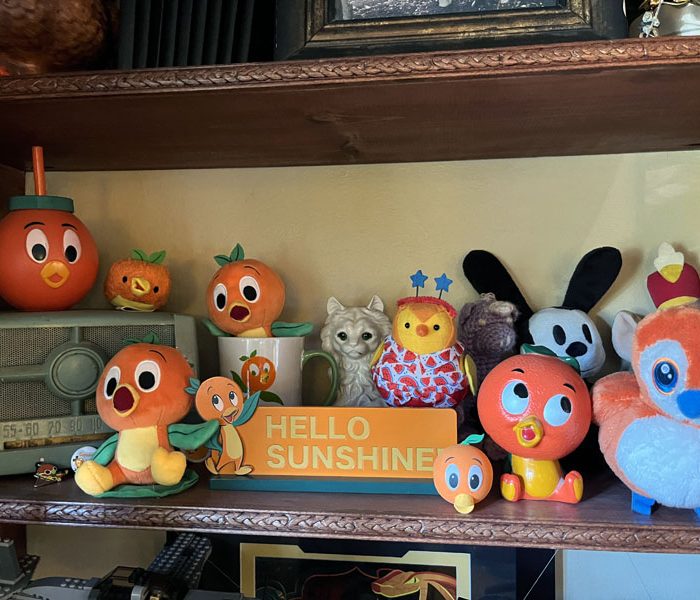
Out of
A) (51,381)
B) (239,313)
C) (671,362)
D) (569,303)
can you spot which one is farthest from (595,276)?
(51,381)

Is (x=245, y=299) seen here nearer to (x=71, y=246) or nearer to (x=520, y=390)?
(x=71, y=246)

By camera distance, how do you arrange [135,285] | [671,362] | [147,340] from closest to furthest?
1. [671,362]
2. [147,340]
3. [135,285]

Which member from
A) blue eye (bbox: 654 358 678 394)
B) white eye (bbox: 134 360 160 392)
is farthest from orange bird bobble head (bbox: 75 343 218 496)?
blue eye (bbox: 654 358 678 394)

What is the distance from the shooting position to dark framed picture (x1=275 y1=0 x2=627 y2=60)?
0.62m

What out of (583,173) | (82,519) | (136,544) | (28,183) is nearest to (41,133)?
(28,183)

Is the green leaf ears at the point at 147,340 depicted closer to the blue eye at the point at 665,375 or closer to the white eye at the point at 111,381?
the white eye at the point at 111,381

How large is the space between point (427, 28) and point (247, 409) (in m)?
0.42

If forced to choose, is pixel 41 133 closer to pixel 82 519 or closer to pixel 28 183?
pixel 28 183

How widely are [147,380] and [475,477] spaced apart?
1.10 ft

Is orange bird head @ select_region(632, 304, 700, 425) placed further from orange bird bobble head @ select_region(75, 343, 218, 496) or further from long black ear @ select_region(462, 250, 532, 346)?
orange bird bobble head @ select_region(75, 343, 218, 496)

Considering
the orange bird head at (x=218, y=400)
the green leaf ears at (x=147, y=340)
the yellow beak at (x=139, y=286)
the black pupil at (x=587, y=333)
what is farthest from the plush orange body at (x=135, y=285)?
the black pupil at (x=587, y=333)

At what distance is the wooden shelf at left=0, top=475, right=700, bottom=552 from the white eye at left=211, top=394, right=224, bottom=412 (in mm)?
87

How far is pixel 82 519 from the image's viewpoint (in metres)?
0.62

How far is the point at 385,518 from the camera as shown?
0.59 metres
